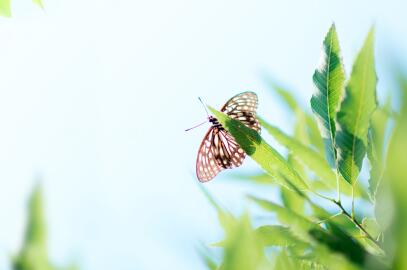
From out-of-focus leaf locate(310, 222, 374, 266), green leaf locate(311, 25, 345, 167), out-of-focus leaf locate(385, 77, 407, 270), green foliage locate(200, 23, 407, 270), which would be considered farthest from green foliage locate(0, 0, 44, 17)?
out-of-focus leaf locate(385, 77, 407, 270)

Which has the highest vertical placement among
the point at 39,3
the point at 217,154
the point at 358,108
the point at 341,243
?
the point at 39,3

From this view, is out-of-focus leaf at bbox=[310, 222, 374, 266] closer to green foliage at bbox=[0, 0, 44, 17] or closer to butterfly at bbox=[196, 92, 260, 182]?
green foliage at bbox=[0, 0, 44, 17]

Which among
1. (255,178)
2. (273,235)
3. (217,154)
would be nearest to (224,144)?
(217,154)

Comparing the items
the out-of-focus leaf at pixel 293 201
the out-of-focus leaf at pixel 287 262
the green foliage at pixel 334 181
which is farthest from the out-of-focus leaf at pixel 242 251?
the out-of-focus leaf at pixel 293 201

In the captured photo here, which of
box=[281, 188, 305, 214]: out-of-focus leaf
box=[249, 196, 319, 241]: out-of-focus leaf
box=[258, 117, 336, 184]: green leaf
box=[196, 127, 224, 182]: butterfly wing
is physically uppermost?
box=[196, 127, 224, 182]: butterfly wing

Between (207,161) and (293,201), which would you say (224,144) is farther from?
(293,201)

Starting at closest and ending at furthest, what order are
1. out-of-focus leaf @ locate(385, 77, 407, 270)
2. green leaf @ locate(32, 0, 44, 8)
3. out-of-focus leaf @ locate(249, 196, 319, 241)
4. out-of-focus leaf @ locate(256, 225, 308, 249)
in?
out-of-focus leaf @ locate(385, 77, 407, 270) < out-of-focus leaf @ locate(249, 196, 319, 241) < out-of-focus leaf @ locate(256, 225, 308, 249) < green leaf @ locate(32, 0, 44, 8)
